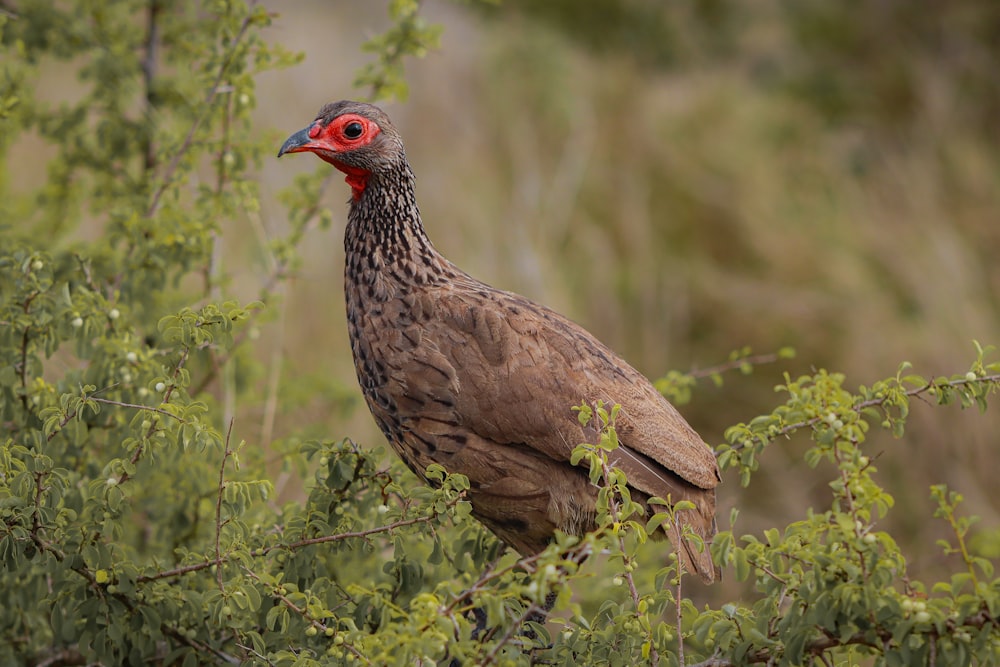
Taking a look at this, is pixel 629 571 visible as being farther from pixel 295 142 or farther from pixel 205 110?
pixel 205 110

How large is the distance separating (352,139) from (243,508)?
48.4 inches

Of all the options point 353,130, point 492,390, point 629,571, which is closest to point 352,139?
point 353,130

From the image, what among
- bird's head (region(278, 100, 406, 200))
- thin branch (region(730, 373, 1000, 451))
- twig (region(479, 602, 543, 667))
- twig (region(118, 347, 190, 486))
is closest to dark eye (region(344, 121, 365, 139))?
bird's head (region(278, 100, 406, 200))

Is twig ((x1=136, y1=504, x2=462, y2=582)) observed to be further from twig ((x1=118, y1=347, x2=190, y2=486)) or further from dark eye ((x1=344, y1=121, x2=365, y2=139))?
dark eye ((x1=344, y1=121, x2=365, y2=139))

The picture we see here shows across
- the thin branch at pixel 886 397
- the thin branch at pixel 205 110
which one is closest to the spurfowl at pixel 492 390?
the thin branch at pixel 205 110

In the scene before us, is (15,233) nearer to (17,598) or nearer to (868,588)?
(17,598)

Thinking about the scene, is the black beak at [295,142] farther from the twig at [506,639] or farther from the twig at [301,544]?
the twig at [506,639]

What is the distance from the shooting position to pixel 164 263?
3223 millimetres

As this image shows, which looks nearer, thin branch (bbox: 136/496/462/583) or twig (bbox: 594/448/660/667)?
twig (bbox: 594/448/660/667)

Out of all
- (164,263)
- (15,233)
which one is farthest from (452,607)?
(15,233)

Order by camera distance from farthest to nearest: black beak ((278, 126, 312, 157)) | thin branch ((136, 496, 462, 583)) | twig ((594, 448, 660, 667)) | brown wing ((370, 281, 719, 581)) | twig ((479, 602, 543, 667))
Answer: black beak ((278, 126, 312, 157)) < brown wing ((370, 281, 719, 581)) < thin branch ((136, 496, 462, 583)) < twig ((594, 448, 660, 667)) < twig ((479, 602, 543, 667))

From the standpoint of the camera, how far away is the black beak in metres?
3.00

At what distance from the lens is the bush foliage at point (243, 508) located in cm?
193

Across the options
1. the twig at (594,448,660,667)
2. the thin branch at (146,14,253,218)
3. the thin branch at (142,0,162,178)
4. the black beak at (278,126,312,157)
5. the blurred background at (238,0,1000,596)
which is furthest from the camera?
the blurred background at (238,0,1000,596)
